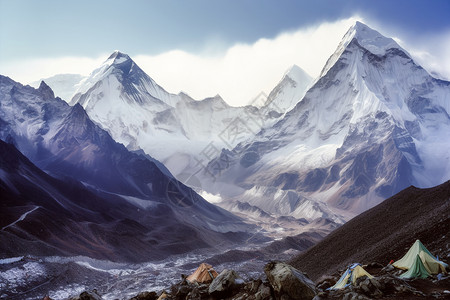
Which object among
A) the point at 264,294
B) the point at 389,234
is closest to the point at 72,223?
the point at 389,234

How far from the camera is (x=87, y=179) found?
164 m

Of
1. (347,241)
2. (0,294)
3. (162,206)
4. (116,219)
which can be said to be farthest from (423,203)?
(162,206)

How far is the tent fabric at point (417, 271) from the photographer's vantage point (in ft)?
86.7

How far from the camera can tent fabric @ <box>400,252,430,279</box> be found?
26.4 m

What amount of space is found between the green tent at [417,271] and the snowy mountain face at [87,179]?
288 ft

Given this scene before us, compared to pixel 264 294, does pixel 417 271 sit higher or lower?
lower

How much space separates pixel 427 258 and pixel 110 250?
78943 millimetres

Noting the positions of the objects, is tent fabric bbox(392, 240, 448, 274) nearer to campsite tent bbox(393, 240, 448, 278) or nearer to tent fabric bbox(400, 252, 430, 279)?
campsite tent bbox(393, 240, 448, 278)

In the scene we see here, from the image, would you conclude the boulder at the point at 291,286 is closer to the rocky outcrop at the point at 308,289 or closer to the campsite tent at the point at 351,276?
the rocky outcrop at the point at 308,289

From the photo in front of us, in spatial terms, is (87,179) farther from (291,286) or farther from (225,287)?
(291,286)

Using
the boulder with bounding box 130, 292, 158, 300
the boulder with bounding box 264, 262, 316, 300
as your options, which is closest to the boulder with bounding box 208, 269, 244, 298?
the boulder with bounding box 264, 262, 316, 300

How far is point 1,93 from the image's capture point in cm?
18738

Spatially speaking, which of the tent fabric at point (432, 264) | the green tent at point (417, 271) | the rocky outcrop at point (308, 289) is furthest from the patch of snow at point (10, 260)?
the tent fabric at point (432, 264)

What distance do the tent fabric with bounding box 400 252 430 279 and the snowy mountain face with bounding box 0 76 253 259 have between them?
8781 cm
